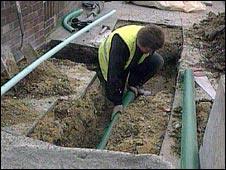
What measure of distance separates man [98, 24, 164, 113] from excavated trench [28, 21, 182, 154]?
0.90 feet

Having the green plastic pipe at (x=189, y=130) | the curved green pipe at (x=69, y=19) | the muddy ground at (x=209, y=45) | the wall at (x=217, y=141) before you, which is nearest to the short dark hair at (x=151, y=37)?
the green plastic pipe at (x=189, y=130)

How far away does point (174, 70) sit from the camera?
6238 mm

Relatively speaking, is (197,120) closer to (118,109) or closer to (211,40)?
(118,109)

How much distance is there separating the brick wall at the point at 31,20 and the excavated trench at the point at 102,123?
1.52ft

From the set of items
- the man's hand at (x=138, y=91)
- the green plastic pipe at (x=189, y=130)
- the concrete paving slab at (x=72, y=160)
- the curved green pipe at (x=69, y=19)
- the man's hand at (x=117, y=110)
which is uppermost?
the concrete paving slab at (x=72, y=160)

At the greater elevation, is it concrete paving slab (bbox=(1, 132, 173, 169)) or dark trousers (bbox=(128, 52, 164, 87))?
concrete paving slab (bbox=(1, 132, 173, 169))

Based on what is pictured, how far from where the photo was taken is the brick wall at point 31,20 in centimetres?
470

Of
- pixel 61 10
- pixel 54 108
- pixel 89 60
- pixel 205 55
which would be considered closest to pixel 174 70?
pixel 205 55

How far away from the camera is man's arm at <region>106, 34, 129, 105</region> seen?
4426 millimetres

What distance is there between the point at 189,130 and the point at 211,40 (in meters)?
3.72

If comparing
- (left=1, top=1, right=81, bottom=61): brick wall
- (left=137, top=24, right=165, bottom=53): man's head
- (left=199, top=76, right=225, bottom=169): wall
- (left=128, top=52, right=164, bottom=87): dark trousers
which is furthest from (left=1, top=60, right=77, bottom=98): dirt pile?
(left=199, top=76, right=225, bottom=169): wall

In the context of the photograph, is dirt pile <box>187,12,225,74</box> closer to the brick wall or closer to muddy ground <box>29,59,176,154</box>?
muddy ground <box>29,59,176,154</box>

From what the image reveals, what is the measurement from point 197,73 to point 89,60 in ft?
5.03

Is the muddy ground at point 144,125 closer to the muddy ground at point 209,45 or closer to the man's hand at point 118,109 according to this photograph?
the man's hand at point 118,109
